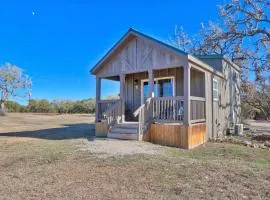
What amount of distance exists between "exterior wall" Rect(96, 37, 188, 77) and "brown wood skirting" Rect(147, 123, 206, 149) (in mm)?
2437

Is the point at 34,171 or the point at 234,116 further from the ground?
the point at 234,116

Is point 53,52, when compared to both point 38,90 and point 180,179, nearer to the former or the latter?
point 38,90

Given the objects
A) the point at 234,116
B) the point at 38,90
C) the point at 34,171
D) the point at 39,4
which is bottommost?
the point at 34,171

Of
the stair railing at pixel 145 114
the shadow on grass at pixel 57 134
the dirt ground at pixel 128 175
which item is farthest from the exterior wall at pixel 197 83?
the shadow on grass at pixel 57 134

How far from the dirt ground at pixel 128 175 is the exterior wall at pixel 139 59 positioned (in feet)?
12.7

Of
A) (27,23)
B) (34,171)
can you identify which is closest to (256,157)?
(34,171)

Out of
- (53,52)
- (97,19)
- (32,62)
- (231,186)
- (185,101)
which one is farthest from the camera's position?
(32,62)

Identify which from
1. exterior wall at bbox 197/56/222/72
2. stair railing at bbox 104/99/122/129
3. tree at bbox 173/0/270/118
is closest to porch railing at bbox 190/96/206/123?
stair railing at bbox 104/99/122/129

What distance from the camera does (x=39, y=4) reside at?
1786cm

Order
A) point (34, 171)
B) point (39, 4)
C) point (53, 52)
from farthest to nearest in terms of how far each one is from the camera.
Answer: point (53, 52)
point (39, 4)
point (34, 171)

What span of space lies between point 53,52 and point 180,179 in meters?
35.6

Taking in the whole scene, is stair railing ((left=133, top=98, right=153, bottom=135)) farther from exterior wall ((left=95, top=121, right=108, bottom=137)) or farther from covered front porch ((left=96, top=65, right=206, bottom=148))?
exterior wall ((left=95, top=121, right=108, bottom=137))

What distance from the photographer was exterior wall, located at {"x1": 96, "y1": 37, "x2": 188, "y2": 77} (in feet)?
33.0

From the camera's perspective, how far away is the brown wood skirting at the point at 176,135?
907 cm
